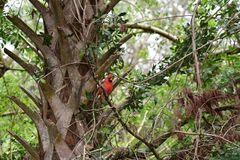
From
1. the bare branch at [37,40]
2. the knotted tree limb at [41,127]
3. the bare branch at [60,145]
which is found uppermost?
the bare branch at [37,40]

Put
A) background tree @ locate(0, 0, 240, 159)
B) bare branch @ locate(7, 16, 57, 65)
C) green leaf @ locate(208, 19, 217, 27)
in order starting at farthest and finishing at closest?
green leaf @ locate(208, 19, 217, 27) → bare branch @ locate(7, 16, 57, 65) → background tree @ locate(0, 0, 240, 159)

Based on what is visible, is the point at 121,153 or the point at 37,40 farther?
the point at 37,40

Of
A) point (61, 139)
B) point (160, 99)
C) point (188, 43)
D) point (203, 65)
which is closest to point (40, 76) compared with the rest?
point (61, 139)

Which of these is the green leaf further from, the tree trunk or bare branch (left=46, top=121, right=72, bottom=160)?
bare branch (left=46, top=121, right=72, bottom=160)

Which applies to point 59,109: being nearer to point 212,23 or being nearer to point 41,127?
point 41,127

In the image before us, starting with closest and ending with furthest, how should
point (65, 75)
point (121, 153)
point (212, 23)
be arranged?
point (121, 153) < point (65, 75) < point (212, 23)

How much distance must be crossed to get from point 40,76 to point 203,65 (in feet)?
3.45

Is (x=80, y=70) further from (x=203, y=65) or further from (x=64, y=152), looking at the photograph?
(x=203, y=65)

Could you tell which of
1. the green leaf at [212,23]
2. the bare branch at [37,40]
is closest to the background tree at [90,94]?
the bare branch at [37,40]

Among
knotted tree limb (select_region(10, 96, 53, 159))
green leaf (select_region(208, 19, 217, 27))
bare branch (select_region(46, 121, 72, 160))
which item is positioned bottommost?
bare branch (select_region(46, 121, 72, 160))

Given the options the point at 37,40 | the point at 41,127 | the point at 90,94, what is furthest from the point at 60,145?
the point at 37,40

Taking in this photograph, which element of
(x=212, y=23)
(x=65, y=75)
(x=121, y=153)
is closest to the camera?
(x=121, y=153)

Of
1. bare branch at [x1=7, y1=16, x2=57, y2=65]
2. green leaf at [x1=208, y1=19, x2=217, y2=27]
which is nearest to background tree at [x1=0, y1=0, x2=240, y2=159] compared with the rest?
bare branch at [x1=7, y1=16, x2=57, y2=65]

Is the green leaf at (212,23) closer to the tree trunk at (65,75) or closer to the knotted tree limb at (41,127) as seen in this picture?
the tree trunk at (65,75)
